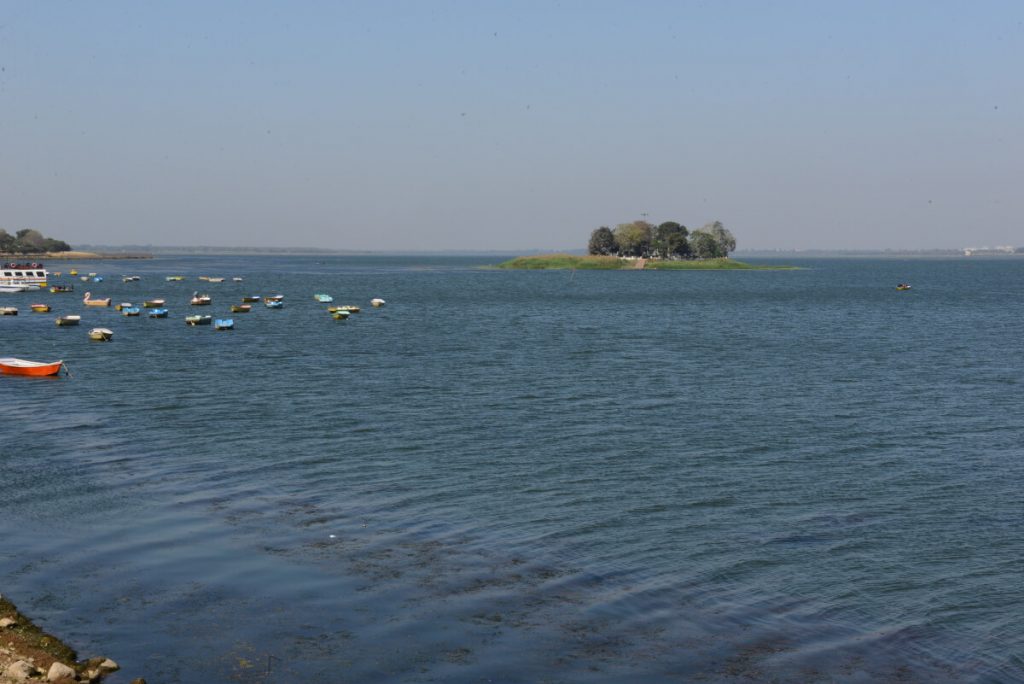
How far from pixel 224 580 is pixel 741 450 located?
89.2ft

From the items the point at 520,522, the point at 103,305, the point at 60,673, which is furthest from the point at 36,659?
the point at 103,305

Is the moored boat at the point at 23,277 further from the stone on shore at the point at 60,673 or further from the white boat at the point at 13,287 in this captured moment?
the stone on shore at the point at 60,673

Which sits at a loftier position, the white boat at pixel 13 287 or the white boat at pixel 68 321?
the white boat at pixel 13 287

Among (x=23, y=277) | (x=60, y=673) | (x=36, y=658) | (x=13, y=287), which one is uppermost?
(x=23, y=277)

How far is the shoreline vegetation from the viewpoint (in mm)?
21500

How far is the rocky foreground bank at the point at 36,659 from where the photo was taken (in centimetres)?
2147

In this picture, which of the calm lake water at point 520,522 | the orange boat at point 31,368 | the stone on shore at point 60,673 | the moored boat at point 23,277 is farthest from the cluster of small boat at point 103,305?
the stone on shore at point 60,673

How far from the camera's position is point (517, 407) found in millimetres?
61375

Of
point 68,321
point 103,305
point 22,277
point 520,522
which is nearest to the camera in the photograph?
point 520,522

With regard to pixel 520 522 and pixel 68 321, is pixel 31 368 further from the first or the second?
pixel 520 522

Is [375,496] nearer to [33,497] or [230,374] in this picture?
[33,497]

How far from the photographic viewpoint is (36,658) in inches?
894

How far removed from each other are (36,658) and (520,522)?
17.2 m

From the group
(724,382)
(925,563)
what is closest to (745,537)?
(925,563)
